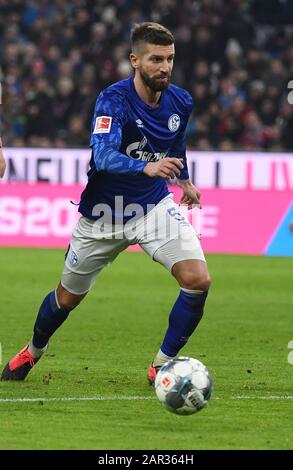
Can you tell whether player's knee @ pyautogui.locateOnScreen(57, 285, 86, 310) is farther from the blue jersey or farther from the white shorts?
the blue jersey

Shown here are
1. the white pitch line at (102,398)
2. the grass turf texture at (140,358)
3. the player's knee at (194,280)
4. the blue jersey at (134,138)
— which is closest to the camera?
the grass turf texture at (140,358)

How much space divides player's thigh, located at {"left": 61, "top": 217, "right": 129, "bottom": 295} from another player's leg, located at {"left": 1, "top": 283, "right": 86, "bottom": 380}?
85 mm

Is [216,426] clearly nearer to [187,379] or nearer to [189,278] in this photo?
Answer: [187,379]

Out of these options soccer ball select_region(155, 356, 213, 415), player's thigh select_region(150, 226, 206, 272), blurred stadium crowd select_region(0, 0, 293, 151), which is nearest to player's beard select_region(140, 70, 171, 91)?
player's thigh select_region(150, 226, 206, 272)

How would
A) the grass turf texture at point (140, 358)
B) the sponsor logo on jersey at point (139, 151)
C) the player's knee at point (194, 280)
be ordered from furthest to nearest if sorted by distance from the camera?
the sponsor logo on jersey at point (139, 151)
the player's knee at point (194, 280)
the grass turf texture at point (140, 358)

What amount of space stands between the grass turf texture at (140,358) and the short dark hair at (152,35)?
2349 millimetres

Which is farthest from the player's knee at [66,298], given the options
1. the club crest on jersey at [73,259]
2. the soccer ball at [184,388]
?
the soccer ball at [184,388]

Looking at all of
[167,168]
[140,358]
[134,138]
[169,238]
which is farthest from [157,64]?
[140,358]

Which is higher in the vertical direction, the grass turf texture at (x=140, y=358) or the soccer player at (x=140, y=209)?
the soccer player at (x=140, y=209)

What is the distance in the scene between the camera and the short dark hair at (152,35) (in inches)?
313

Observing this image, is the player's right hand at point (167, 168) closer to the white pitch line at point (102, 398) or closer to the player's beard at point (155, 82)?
the player's beard at point (155, 82)

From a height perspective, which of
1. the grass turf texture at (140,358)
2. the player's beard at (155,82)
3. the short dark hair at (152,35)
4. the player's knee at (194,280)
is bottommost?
the grass turf texture at (140,358)

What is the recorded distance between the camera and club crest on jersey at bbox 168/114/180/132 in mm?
8266
